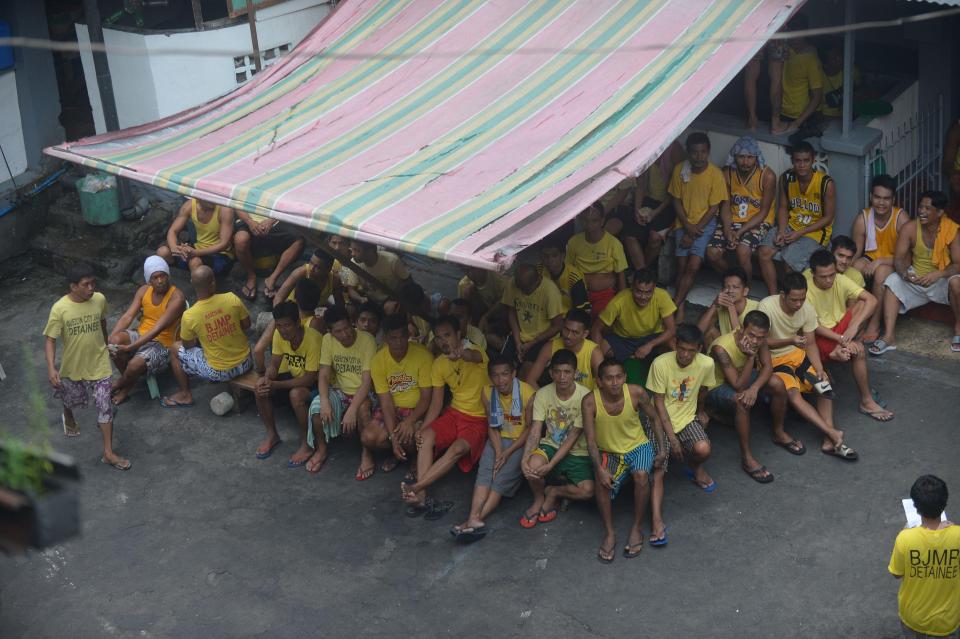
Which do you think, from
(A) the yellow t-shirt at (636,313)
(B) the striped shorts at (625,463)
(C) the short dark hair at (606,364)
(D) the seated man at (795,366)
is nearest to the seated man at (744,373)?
(D) the seated man at (795,366)

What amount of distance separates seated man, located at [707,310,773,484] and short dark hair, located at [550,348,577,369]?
111cm

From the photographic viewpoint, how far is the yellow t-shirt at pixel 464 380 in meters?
8.76

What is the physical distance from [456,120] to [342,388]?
219 cm

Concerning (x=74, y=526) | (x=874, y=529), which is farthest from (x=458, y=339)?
(x=74, y=526)

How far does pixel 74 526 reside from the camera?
388 centimetres

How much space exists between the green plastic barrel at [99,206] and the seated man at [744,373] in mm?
6662

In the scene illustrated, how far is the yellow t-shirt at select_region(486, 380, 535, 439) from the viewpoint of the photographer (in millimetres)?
8453

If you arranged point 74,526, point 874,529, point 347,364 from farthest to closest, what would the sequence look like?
point 347,364
point 874,529
point 74,526

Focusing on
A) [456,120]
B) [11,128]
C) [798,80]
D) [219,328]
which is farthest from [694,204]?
[11,128]

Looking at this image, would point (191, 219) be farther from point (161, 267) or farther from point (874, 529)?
point (874, 529)

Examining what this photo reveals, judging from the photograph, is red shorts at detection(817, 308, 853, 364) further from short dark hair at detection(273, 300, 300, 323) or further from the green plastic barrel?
the green plastic barrel

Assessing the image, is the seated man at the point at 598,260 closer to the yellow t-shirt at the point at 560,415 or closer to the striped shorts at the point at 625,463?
the yellow t-shirt at the point at 560,415

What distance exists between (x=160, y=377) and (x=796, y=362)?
5.38 meters

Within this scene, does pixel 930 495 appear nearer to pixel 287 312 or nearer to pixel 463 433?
pixel 463 433
